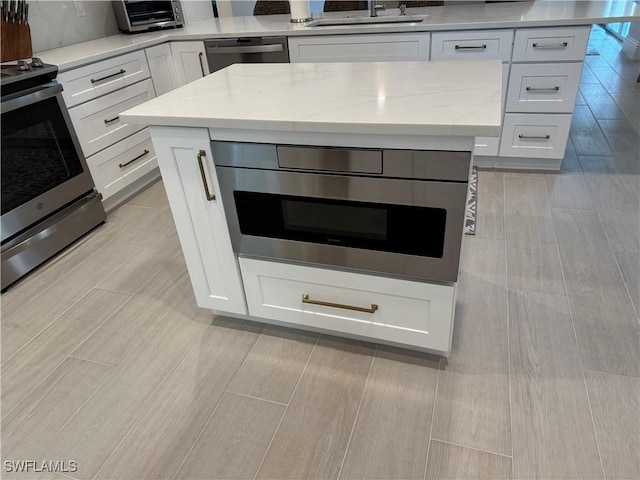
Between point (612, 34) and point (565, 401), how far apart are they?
7.31m

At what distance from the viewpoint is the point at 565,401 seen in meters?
1.42

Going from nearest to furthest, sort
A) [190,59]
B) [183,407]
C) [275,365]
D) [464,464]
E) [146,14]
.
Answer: [464,464] < [183,407] < [275,365] < [190,59] < [146,14]

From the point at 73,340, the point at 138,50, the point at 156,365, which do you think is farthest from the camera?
the point at 138,50

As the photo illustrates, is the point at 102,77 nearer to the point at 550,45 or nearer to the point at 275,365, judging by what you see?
the point at 275,365

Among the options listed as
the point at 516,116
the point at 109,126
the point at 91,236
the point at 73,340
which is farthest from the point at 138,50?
the point at 516,116

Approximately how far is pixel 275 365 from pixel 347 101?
38.5 inches

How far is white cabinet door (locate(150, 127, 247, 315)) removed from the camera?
4.64 ft

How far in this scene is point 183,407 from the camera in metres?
1.50

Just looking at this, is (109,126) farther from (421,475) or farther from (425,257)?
(421,475)

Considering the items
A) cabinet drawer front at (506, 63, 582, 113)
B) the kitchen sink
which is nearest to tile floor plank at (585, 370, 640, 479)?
cabinet drawer front at (506, 63, 582, 113)

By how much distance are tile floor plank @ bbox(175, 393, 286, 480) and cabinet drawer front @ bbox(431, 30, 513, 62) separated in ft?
7.60

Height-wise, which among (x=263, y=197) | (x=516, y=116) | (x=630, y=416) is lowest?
(x=630, y=416)

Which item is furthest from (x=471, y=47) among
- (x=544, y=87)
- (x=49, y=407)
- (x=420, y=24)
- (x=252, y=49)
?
(x=49, y=407)

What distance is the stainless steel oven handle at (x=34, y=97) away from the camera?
2016 millimetres
